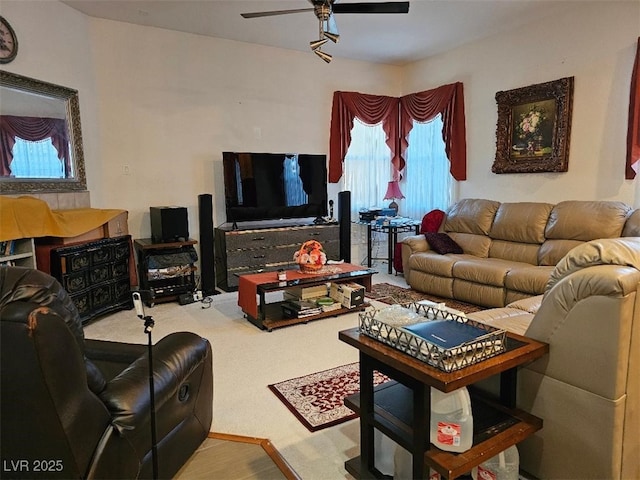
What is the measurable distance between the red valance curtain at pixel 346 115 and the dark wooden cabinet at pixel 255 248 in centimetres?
108

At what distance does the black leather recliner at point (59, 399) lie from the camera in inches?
41.5

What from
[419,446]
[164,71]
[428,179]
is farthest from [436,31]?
[419,446]

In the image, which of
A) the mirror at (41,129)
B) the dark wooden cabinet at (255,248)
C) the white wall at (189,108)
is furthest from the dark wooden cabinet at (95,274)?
the dark wooden cabinet at (255,248)

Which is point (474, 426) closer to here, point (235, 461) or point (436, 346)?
point (436, 346)

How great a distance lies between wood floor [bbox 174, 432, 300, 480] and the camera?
182 cm

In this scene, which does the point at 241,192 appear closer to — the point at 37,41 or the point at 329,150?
the point at 329,150

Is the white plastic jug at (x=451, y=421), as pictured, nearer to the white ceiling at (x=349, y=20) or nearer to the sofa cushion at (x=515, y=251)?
the sofa cushion at (x=515, y=251)

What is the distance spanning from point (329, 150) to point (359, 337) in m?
4.53

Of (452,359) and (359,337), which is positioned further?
(359,337)

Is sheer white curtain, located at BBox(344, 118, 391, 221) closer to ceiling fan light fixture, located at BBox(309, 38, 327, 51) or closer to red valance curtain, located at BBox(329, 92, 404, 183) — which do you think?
red valance curtain, located at BBox(329, 92, 404, 183)

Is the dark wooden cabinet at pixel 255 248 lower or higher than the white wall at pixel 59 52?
lower

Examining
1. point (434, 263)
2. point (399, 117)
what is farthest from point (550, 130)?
point (399, 117)

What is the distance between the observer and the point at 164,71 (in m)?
4.71

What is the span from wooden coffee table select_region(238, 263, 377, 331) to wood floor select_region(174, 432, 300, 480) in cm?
146
